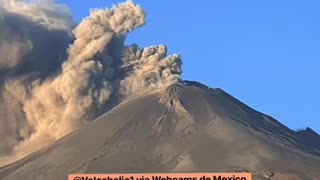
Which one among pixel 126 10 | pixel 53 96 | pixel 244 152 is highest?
pixel 126 10

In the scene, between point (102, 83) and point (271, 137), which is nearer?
point (102, 83)

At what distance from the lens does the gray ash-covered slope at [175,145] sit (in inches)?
5517

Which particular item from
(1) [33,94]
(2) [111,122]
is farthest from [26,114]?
(2) [111,122]

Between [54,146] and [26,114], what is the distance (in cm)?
742

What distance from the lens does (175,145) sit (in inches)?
5955

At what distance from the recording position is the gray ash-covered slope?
140125 millimetres

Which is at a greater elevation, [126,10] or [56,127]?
[126,10]

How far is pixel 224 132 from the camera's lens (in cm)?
15438

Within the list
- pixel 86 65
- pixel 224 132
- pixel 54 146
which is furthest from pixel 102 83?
pixel 224 132

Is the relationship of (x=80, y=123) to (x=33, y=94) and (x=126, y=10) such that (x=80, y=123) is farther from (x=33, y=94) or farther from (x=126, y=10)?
(x=126, y=10)

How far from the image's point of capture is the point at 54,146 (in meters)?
151

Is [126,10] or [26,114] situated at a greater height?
[126,10]

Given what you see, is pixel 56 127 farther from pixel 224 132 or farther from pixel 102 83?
pixel 224 132

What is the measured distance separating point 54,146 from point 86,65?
1626 cm
